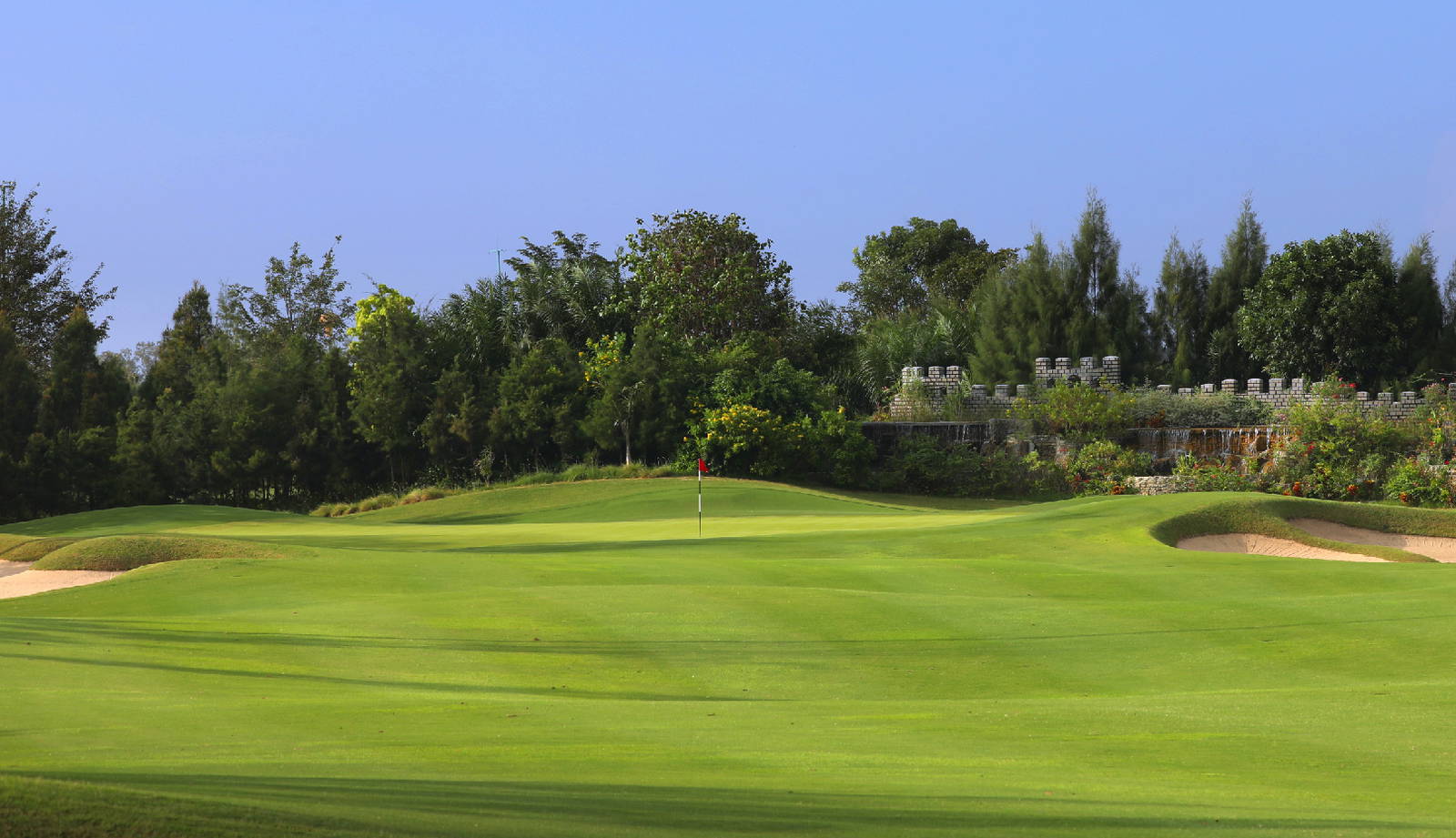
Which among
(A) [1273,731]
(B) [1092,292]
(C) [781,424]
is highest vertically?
(B) [1092,292]

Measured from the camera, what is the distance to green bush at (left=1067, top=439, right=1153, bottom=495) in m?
33.3

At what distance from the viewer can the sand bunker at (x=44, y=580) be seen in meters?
16.5

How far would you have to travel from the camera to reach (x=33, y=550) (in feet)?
63.7

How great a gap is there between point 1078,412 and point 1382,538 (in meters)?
13.5

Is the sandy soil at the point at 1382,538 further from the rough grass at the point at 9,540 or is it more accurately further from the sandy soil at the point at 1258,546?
the rough grass at the point at 9,540

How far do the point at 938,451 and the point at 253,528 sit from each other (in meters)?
17.8

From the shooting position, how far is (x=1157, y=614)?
12195mm

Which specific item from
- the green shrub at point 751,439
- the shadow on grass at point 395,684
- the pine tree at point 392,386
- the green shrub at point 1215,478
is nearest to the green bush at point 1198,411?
the green shrub at point 1215,478

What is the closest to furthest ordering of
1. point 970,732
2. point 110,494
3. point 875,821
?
point 875,821, point 970,732, point 110,494

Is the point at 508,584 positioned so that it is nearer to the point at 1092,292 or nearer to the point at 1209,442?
the point at 1209,442

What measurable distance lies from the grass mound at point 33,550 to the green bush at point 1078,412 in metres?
24.1

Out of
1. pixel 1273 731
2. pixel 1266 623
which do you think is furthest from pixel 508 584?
pixel 1273 731

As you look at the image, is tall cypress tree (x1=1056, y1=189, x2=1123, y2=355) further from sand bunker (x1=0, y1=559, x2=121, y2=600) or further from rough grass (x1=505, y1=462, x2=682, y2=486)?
sand bunker (x1=0, y1=559, x2=121, y2=600)

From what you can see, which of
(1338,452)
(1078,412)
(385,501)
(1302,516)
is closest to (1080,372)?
(1078,412)
